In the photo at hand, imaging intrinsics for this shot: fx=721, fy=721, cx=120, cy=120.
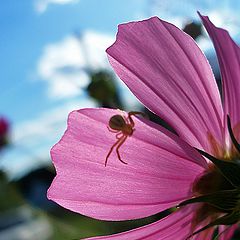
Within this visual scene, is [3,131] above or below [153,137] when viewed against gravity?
below

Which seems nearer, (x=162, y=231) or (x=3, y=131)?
(x=162, y=231)

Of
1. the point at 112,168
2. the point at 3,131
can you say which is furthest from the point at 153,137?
the point at 3,131

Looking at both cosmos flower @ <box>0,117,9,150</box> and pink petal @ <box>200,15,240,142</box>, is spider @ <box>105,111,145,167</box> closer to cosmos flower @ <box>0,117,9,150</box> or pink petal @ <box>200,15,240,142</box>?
pink petal @ <box>200,15,240,142</box>

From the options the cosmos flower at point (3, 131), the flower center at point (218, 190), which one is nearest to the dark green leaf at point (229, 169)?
the flower center at point (218, 190)

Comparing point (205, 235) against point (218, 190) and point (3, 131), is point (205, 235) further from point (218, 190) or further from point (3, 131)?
point (3, 131)

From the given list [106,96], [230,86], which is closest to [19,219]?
[106,96]

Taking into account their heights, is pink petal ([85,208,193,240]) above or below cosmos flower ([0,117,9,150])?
above

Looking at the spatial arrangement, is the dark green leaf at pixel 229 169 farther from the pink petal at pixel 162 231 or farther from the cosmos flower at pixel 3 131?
the cosmos flower at pixel 3 131

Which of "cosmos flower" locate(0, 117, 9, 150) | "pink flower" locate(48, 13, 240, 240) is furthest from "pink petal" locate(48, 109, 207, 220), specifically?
"cosmos flower" locate(0, 117, 9, 150)
